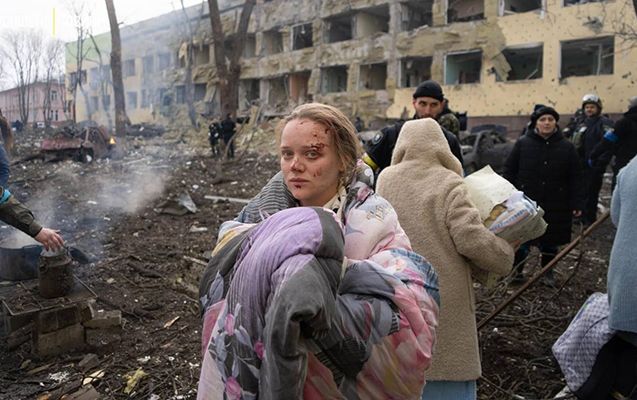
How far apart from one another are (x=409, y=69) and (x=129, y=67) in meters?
28.8

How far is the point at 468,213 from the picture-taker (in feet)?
6.60

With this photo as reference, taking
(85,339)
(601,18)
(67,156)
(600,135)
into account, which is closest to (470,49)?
(601,18)

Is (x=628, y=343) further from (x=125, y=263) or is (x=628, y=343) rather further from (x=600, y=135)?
(x=600, y=135)

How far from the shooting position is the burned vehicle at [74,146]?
16625mm

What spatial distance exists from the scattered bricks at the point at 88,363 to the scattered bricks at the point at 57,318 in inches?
12.1

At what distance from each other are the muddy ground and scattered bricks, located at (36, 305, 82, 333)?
24 centimetres

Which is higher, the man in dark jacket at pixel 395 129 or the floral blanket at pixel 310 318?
the man in dark jacket at pixel 395 129

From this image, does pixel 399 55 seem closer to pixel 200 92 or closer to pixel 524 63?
pixel 524 63

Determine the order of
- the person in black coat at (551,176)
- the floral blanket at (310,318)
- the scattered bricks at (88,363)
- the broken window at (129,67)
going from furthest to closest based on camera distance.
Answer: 1. the broken window at (129,67)
2. the person in black coat at (551,176)
3. the scattered bricks at (88,363)
4. the floral blanket at (310,318)

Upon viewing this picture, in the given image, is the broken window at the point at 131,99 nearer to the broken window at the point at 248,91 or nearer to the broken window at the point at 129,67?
the broken window at the point at 129,67

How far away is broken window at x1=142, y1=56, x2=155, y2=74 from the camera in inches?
1650

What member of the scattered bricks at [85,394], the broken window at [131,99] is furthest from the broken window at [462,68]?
the broken window at [131,99]

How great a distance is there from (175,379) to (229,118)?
14.4 metres

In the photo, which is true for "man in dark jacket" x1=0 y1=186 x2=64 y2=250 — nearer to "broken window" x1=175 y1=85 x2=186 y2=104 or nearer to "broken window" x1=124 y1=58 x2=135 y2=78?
"broken window" x1=175 y1=85 x2=186 y2=104
